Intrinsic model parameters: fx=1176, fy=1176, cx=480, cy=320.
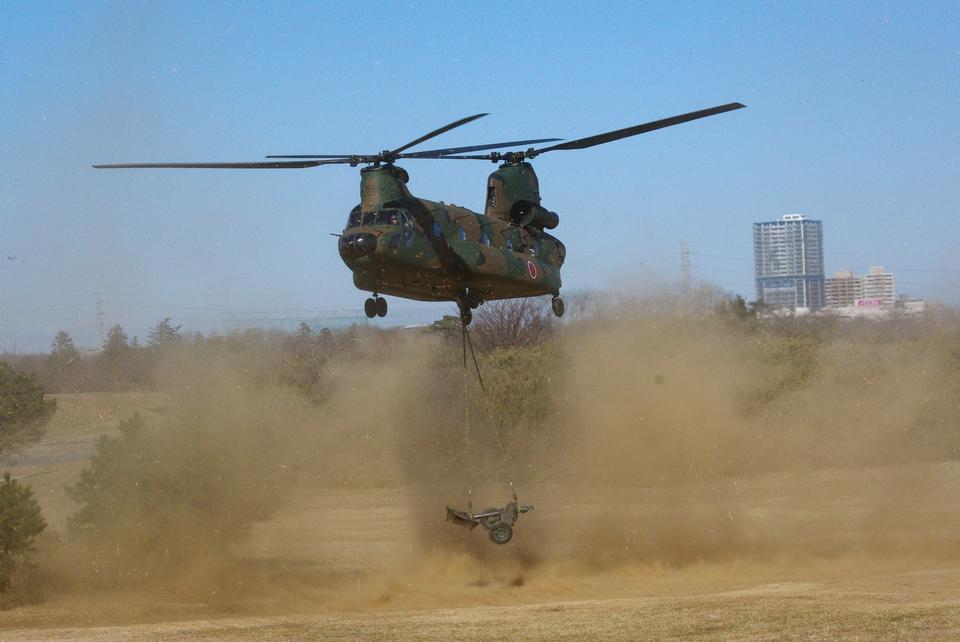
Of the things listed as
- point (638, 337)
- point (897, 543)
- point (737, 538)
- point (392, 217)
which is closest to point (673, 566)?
point (737, 538)

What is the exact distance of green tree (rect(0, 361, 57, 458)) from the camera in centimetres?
3272

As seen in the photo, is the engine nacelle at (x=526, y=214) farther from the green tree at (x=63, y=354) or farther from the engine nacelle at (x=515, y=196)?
the green tree at (x=63, y=354)

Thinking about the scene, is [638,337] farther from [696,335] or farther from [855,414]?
[855,414]

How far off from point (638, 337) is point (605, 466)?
5215 millimetres

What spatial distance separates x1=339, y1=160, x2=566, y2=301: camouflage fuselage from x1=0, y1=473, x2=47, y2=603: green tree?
8.98 meters

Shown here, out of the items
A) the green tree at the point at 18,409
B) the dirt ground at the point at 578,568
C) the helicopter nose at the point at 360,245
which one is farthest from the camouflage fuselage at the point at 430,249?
the green tree at the point at 18,409

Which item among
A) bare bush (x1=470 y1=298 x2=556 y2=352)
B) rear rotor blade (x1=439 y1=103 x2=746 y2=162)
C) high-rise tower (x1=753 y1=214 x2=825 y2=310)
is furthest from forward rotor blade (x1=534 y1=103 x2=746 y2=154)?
high-rise tower (x1=753 y1=214 x2=825 y2=310)

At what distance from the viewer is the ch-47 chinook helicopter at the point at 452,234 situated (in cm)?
1905

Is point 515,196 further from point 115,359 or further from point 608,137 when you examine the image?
point 115,359

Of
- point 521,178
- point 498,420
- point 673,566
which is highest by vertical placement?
point 521,178

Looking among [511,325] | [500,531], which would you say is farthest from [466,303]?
[511,325]

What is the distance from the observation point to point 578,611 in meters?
19.0

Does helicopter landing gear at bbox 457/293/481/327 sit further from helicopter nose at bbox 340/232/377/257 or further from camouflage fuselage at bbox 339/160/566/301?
helicopter nose at bbox 340/232/377/257

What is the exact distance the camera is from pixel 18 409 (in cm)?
3284
